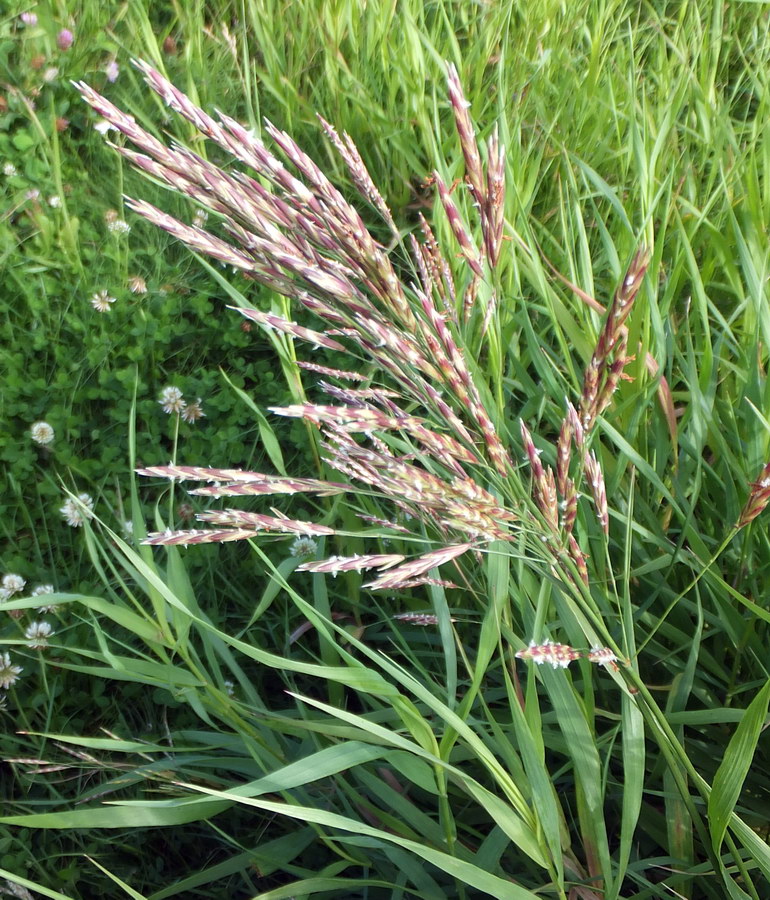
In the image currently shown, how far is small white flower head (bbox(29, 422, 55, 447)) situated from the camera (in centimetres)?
198

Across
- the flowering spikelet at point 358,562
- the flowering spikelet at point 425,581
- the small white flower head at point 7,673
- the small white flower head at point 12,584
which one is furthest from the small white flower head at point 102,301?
the flowering spikelet at point 358,562

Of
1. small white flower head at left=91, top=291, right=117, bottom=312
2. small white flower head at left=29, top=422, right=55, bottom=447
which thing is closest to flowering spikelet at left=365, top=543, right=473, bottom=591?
small white flower head at left=29, top=422, right=55, bottom=447

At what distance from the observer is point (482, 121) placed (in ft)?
7.09

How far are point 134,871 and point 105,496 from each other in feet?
2.79

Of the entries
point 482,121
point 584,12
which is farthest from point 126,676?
point 584,12

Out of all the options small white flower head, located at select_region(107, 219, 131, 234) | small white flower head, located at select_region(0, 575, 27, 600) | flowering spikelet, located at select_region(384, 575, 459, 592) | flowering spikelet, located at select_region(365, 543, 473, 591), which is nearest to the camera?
flowering spikelet, located at select_region(365, 543, 473, 591)

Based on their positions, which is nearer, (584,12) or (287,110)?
(287,110)

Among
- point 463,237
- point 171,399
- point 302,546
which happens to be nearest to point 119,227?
point 171,399

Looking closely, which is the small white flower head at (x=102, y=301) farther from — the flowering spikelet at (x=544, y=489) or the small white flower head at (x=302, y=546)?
the flowering spikelet at (x=544, y=489)

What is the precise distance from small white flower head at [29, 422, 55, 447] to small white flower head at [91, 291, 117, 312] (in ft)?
1.19

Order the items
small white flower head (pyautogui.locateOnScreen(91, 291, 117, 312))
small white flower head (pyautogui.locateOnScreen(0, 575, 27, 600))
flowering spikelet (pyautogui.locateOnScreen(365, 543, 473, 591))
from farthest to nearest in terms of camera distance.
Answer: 1. small white flower head (pyautogui.locateOnScreen(91, 291, 117, 312))
2. small white flower head (pyautogui.locateOnScreen(0, 575, 27, 600))
3. flowering spikelet (pyautogui.locateOnScreen(365, 543, 473, 591))

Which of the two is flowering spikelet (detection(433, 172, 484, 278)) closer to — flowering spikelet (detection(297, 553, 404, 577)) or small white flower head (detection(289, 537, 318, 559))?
flowering spikelet (detection(297, 553, 404, 577))

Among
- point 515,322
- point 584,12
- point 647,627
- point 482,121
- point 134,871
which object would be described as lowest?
point 134,871

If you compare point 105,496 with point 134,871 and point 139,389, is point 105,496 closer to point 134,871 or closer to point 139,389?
point 139,389
